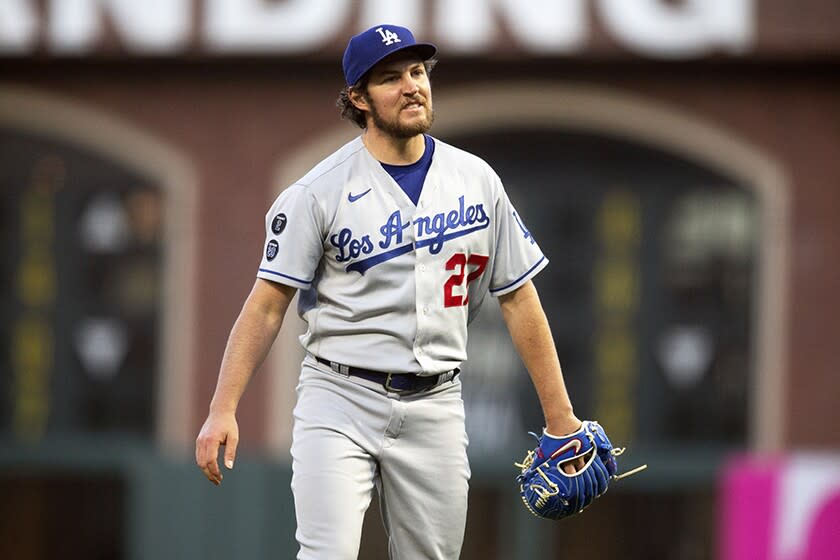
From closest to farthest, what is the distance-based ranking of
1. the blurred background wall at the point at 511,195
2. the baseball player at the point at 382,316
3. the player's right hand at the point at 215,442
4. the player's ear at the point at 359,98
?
the player's right hand at the point at 215,442, the baseball player at the point at 382,316, the player's ear at the point at 359,98, the blurred background wall at the point at 511,195

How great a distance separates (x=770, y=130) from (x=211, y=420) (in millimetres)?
6772

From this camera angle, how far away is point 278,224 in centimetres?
431

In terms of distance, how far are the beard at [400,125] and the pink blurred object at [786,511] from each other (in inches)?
162

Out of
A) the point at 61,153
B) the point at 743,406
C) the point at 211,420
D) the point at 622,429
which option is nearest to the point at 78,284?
the point at 61,153

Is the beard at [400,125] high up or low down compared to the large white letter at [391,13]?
down

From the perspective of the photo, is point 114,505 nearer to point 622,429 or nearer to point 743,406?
point 622,429

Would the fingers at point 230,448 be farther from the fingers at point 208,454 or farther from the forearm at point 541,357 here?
the forearm at point 541,357

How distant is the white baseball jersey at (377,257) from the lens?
169 inches

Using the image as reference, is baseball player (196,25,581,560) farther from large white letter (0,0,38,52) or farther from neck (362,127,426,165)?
large white letter (0,0,38,52)

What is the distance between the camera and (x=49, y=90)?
409 inches

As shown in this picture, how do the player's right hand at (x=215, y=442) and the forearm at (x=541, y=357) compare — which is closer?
the player's right hand at (x=215, y=442)

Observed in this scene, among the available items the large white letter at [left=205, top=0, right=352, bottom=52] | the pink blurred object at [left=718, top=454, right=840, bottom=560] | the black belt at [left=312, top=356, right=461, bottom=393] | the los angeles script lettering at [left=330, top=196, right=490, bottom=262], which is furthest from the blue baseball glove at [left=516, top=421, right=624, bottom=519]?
the large white letter at [left=205, top=0, right=352, bottom=52]

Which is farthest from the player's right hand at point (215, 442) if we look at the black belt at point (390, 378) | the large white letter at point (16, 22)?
the large white letter at point (16, 22)

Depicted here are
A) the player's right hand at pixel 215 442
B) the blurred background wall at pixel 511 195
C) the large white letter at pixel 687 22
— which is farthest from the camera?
the blurred background wall at pixel 511 195
